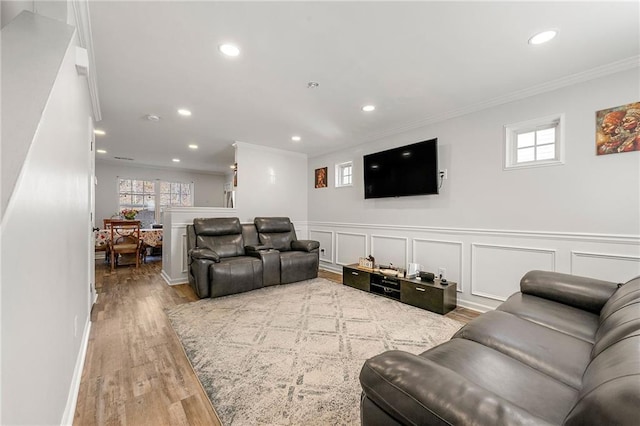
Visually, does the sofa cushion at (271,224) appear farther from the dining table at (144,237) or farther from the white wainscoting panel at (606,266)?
the white wainscoting panel at (606,266)

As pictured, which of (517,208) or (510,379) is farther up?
(517,208)

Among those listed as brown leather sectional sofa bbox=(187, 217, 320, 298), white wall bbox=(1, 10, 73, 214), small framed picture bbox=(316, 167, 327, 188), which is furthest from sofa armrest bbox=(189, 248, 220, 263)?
small framed picture bbox=(316, 167, 327, 188)

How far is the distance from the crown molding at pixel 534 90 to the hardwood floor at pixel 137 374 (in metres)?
3.73

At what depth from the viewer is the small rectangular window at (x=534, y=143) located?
2.64 meters

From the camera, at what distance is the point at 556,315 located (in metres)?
1.63

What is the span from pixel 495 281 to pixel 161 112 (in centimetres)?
450

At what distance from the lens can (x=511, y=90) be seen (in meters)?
2.76

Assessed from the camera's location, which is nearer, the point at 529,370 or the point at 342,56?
the point at 529,370

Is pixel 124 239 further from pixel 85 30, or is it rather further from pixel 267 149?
pixel 85 30

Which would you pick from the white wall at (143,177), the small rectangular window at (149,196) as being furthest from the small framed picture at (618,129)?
the white wall at (143,177)

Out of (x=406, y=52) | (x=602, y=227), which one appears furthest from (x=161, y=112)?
(x=602, y=227)

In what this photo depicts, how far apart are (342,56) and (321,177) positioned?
11.0ft

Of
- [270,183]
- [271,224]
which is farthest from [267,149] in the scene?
[271,224]

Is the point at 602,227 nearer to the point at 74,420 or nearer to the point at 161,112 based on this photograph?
the point at 74,420
